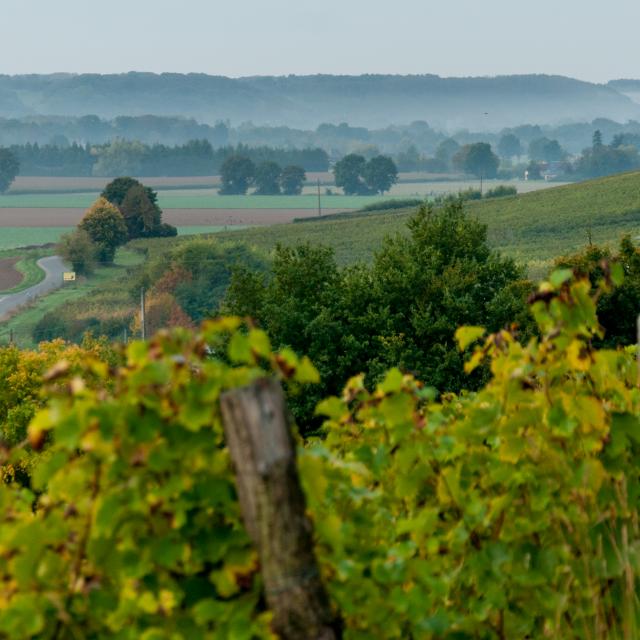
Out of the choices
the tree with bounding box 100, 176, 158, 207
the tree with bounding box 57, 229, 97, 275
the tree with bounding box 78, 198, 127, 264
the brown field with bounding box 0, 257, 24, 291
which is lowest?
the brown field with bounding box 0, 257, 24, 291

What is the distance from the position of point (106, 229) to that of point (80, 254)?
438 centimetres

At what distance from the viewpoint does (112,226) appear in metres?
151

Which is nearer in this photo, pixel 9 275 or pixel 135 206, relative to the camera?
pixel 135 206

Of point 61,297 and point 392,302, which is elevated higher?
point 392,302

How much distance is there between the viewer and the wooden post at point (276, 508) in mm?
3744

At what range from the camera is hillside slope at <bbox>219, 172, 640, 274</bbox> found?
115 metres

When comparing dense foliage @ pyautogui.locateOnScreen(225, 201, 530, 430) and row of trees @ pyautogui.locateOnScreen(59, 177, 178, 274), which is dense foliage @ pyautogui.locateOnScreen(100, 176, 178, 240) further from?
dense foliage @ pyautogui.locateOnScreen(225, 201, 530, 430)

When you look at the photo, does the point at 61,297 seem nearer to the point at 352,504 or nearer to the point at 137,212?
the point at 137,212

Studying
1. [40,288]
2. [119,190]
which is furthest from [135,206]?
[40,288]

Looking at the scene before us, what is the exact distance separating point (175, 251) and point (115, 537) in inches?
4962

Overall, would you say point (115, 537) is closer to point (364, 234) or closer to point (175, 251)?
point (175, 251)

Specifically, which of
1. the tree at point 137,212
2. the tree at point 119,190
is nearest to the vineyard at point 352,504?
the tree at point 137,212

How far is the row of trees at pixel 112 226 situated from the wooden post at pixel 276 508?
14798cm

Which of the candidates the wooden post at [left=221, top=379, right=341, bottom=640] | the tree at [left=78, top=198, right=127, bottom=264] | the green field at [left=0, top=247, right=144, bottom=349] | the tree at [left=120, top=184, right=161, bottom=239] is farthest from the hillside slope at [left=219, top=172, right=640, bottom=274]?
the wooden post at [left=221, top=379, right=341, bottom=640]
